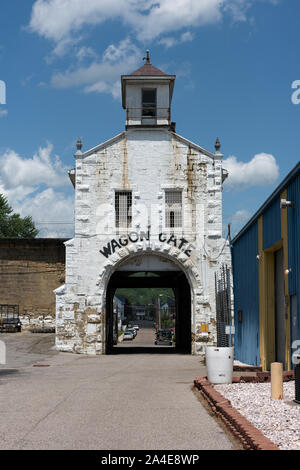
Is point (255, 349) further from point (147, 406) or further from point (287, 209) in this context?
point (147, 406)

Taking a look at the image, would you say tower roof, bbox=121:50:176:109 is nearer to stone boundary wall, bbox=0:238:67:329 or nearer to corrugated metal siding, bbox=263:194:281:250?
stone boundary wall, bbox=0:238:67:329

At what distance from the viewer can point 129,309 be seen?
160250mm

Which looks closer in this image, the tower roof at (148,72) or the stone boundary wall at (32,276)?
the tower roof at (148,72)

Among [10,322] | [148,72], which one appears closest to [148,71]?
[148,72]

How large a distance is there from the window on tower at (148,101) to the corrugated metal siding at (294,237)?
49.6ft

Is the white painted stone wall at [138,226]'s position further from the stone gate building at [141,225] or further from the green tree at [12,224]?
the green tree at [12,224]

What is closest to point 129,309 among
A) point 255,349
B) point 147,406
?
point 255,349

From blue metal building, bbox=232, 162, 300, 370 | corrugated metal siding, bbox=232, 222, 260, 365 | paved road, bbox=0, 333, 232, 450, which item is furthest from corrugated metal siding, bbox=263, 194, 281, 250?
paved road, bbox=0, 333, 232, 450

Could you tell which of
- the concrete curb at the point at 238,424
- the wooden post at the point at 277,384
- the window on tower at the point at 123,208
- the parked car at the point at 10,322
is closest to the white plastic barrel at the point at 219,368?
the concrete curb at the point at 238,424

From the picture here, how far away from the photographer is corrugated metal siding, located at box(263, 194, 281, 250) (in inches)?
715

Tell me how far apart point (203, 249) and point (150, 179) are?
407 centimetres

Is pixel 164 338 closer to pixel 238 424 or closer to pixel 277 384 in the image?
pixel 277 384

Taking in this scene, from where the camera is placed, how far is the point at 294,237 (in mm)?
16109

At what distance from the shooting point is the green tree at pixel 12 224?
65188 millimetres
